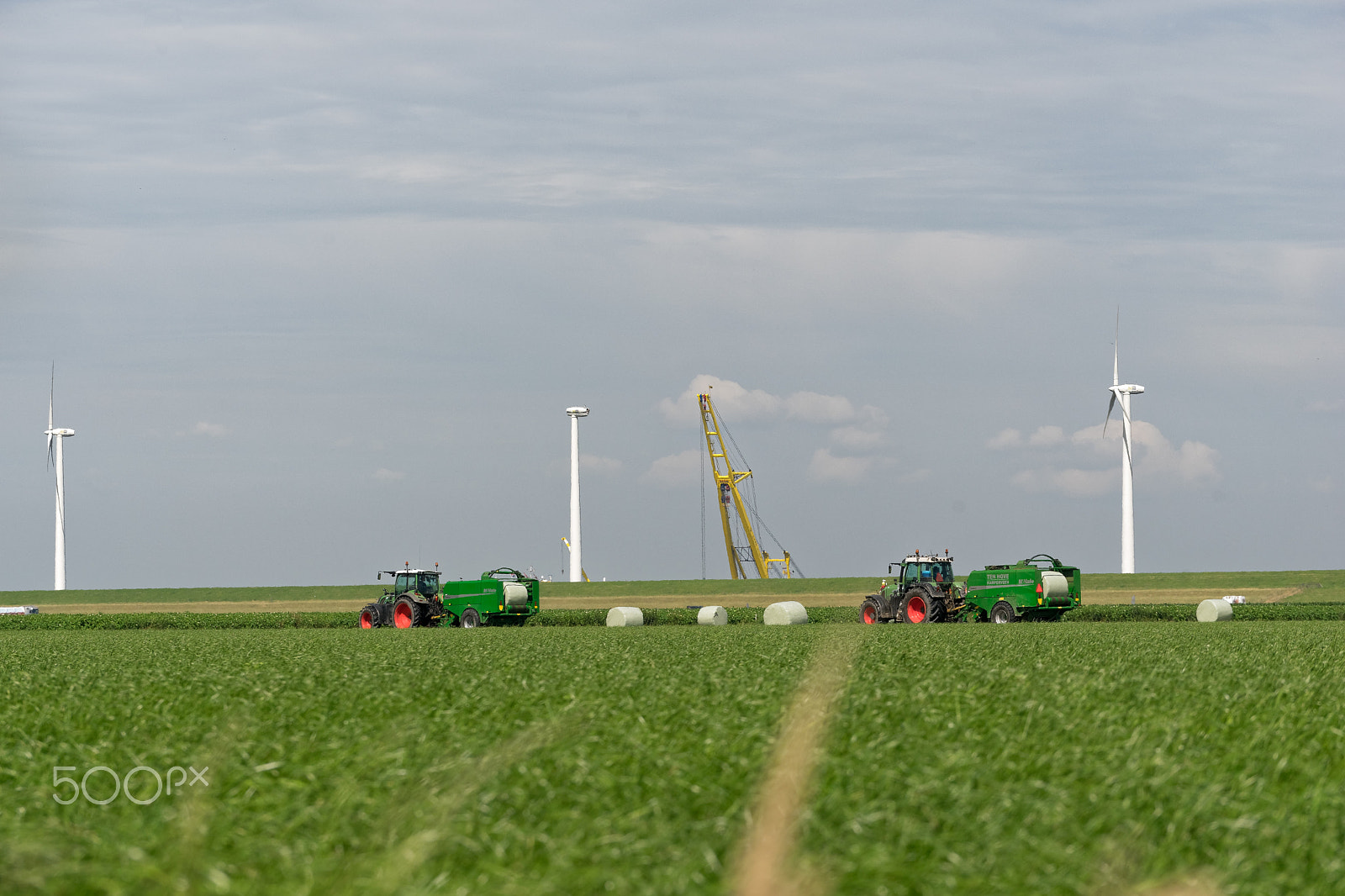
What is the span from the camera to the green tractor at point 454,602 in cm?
5425

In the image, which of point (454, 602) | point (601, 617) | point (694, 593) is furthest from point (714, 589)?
point (454, 602)

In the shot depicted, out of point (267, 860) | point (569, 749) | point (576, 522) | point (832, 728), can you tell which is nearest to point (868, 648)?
point (832, 728)

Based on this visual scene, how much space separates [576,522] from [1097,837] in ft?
295

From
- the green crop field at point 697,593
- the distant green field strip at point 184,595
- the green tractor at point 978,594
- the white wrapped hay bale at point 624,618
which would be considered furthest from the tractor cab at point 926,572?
the distant green field strip at point 184,595

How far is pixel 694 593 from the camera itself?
92.2 m

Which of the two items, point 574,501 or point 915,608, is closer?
point 915,608

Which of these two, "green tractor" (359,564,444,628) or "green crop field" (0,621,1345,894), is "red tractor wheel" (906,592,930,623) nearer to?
"green tractor" (359,564,444,628)

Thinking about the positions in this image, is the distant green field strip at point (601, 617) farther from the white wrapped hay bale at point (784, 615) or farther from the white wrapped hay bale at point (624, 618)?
the white wrapped hay bale at point (784, 615)

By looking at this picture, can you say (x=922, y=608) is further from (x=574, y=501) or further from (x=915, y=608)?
(x=574, y=501)

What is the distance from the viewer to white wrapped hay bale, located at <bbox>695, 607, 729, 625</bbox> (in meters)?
57.7

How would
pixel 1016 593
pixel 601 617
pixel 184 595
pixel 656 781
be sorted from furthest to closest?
pixel 184 595 → pixel 601 617 → pixel 1016 593 → pixel 656 781

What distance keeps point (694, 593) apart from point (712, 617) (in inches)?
1366

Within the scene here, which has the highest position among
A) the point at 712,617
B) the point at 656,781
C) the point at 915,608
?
the point at 656,781

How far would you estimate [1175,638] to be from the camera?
34219 millimetres
